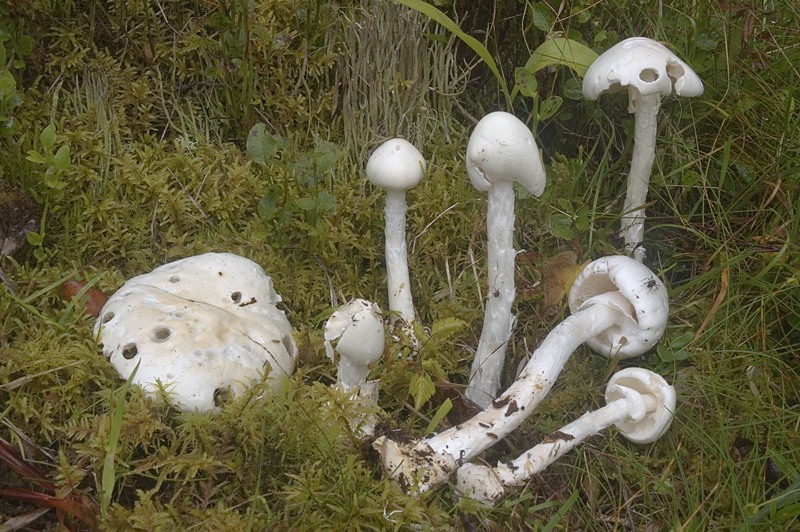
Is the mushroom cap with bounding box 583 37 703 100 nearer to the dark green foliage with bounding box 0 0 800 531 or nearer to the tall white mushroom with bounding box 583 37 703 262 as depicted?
the tall white mushroom with bounding box 583 37 703 262

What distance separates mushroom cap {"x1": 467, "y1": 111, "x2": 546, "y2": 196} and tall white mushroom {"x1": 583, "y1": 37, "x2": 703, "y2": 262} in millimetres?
635

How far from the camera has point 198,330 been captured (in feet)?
8.09

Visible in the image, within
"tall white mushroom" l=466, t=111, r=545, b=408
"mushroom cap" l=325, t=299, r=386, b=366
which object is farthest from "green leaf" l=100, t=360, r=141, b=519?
"tall white mushroom" l=466, t=111, r=545, b=408

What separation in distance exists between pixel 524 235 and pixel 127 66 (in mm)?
2289

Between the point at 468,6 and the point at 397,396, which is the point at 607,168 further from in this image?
the point at 397,396

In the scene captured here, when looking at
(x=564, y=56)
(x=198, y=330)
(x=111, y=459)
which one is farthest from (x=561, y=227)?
(x=111, y=459)

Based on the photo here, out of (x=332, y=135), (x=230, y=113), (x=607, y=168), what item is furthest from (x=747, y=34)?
(x=230, y=113)

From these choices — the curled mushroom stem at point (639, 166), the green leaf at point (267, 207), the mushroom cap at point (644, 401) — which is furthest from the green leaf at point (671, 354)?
the green leaf at point (267, 207)

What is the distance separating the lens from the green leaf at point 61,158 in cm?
282

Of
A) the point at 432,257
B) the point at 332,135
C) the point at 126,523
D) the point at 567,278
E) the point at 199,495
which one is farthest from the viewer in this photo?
the point at 332,135

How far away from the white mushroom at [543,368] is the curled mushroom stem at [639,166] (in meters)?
0.41

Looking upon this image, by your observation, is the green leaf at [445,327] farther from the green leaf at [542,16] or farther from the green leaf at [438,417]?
the green leaf at [542,16]

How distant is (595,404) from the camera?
2762 millimetres

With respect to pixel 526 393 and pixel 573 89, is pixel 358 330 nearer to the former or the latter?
pixel 526 393
